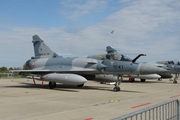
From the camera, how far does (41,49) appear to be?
68.3 ft

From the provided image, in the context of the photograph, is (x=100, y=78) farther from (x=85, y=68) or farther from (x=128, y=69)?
(x=128, y=69)

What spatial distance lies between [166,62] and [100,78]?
12.5 m

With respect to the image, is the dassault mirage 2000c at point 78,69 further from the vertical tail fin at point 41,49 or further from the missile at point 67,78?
the vertical tail fin at point 41,49

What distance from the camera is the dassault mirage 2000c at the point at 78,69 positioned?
13.9 metres

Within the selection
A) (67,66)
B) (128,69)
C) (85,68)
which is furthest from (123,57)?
(67,66)

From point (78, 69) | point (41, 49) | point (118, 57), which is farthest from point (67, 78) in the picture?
point (41, 49)

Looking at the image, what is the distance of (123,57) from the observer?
1436 cm

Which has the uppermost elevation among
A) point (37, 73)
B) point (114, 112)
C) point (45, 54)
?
point (45, 54)

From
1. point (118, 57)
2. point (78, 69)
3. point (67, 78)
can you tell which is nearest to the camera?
point (67, 78)

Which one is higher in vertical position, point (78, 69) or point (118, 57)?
point (118, 57)

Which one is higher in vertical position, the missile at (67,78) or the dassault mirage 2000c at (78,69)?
the dassault mirage 2000c at (78,69)

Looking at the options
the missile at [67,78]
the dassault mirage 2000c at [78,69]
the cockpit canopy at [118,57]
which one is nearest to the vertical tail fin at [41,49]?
the dassault mirage 2000c at [78,69]

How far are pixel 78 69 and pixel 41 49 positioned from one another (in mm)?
6374

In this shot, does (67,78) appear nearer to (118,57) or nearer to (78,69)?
(78,69)
